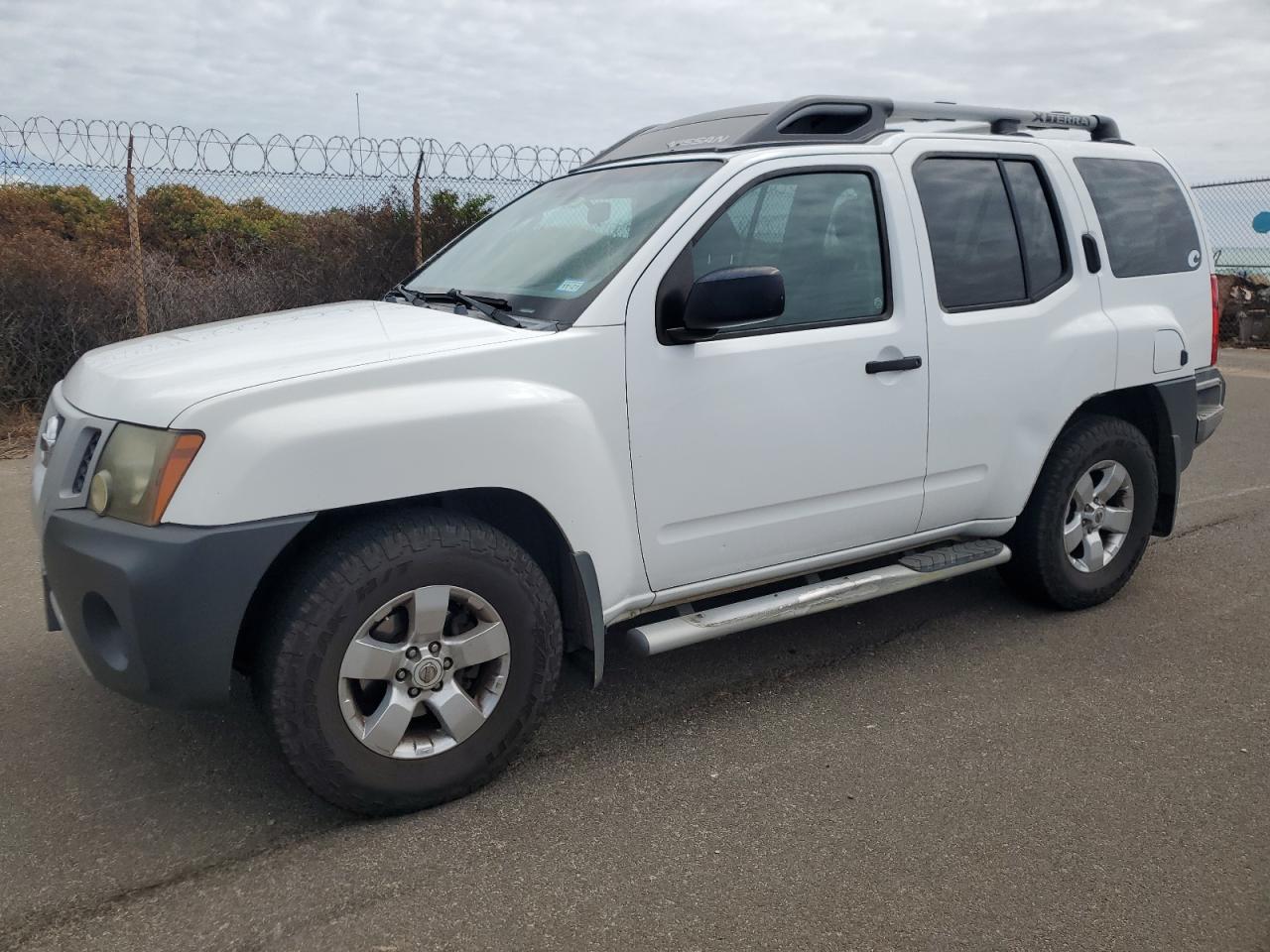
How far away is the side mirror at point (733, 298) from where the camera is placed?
3068 mm

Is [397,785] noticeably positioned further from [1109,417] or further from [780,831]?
[1109,417]

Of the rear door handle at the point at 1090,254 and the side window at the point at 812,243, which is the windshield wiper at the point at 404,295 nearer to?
the side window at the point at 812,243

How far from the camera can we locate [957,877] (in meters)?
2.63

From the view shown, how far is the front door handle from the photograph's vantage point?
3.56 metres

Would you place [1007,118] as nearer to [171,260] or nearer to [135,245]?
[135,245]

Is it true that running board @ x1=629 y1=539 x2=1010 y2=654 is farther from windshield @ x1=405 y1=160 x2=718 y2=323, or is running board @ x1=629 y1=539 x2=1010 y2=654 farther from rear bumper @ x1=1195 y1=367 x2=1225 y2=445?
rear bumper @ x1=1195 y1=367 x2=1225 y2=445

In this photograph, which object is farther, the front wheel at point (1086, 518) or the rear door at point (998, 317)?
the front wheel at point (1086, 518)

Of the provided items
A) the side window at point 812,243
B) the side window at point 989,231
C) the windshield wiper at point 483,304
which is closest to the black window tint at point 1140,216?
the side window at point 989,231

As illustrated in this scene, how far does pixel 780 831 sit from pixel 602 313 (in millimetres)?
1525

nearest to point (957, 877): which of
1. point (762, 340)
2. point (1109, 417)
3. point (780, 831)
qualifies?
point (780, 831)

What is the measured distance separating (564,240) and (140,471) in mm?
1597

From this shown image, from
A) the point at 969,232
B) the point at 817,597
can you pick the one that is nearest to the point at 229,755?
the point at 817,597

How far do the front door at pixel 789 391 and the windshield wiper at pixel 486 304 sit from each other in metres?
0.39

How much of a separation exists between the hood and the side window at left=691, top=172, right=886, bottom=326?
83 cm
